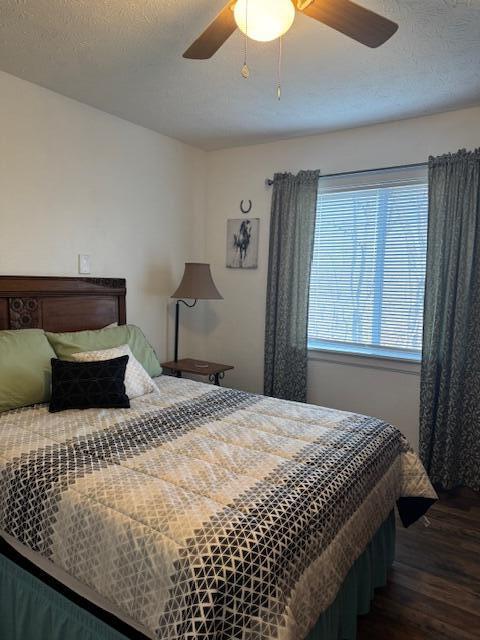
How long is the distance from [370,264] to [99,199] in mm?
2032

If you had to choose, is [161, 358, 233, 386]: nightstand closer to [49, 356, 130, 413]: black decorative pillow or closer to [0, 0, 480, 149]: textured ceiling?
[49, 356, 130, 413]: black decorative pillow

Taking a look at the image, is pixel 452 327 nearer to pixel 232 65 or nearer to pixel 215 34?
pixel 232 65

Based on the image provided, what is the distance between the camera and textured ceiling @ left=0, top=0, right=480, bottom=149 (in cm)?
181

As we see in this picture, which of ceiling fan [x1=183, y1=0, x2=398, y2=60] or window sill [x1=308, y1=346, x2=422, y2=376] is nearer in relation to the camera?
ceiling fan [x1=183, y1=0, x2=398, y2=60]

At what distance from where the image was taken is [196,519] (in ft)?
3.94

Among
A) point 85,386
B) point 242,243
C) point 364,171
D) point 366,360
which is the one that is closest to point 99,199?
point 242,243

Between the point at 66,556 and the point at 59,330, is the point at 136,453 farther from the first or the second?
the point at 59,330

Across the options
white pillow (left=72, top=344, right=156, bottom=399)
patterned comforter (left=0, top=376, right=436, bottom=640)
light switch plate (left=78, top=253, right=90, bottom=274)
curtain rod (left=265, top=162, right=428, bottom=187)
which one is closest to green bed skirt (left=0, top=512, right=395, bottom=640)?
patterned comforter (left=0, top=376, right=436, bottom=640)

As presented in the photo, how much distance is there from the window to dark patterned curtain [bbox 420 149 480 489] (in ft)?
0.53

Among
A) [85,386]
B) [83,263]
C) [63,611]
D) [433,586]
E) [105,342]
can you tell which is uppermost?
[83,263]

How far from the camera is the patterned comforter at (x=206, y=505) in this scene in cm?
108

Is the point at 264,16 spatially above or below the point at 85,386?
above

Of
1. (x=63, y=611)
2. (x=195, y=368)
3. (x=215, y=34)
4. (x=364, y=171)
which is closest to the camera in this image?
(x=63, y=611)

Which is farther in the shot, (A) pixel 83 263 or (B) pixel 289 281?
(B) pixel 289 281
